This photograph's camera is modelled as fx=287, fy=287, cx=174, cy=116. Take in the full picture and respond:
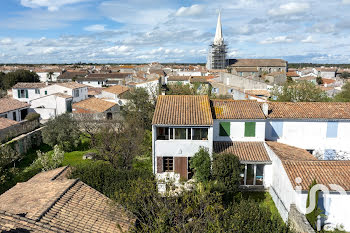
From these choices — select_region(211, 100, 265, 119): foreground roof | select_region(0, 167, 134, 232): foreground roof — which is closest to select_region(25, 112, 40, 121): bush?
select_region(0, 167, 134, 232): foreground roof

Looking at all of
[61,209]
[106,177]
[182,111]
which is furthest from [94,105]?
[61,209]

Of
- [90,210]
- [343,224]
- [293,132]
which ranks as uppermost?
[293,132]

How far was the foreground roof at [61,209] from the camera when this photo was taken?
36.1ft

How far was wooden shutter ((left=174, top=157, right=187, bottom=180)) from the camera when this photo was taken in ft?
66.7

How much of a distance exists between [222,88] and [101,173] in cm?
3792

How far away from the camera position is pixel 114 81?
80.5 meters

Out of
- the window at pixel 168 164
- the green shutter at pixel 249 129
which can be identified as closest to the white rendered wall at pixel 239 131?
→ the green shutter at pixel 249 129

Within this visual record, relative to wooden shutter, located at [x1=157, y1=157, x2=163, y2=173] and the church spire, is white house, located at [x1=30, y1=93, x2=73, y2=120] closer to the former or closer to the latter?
wooden shutter, located at [x1=157, y1=157, x2=163, y2=173]

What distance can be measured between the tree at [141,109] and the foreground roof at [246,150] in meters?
13.7

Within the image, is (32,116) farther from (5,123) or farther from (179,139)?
(179,139)

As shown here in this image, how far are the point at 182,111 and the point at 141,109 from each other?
1578 centimetres

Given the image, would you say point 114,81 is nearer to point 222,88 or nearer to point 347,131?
point 222,88

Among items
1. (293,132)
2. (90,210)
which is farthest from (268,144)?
(90,210)

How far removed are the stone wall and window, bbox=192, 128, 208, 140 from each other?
711 centimetres
